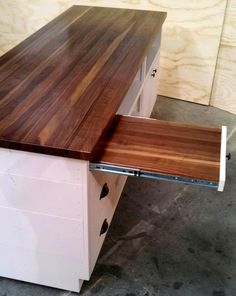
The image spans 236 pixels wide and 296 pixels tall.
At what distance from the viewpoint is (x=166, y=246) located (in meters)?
1.62

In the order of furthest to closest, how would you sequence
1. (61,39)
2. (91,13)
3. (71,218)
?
(91,13), (61,39), (71,218)

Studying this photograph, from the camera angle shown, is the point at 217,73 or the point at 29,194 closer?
the point at 29,194

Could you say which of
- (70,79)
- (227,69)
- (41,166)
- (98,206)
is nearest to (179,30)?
(227,69)

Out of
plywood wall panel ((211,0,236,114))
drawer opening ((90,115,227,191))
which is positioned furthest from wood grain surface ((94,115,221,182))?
plywood wall panel ((211,0,236,114))

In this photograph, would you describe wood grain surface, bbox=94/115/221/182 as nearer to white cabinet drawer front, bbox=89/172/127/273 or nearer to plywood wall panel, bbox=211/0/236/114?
white cabinet drawer front, bbox=89/172/127/273

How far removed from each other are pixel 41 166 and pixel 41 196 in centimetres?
12

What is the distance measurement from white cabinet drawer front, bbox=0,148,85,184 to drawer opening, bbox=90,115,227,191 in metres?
0.06

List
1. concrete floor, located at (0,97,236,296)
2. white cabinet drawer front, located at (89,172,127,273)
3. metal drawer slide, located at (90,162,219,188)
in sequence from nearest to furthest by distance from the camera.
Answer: metal drawer slide, located at (90,162,219,188) → white cabinet drawer front, located at (89,172,127,273) → concrete floor, located at (0,97,236,296)

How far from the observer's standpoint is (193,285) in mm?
1445

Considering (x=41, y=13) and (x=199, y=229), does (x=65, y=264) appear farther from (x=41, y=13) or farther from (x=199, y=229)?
(x=41, y=13)

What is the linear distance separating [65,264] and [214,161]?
2.17 ft

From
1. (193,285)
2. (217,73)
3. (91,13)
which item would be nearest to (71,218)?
(193,285)

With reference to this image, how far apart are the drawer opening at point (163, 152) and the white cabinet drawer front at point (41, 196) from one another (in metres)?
0.13

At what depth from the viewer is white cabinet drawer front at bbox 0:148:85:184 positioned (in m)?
1.06
